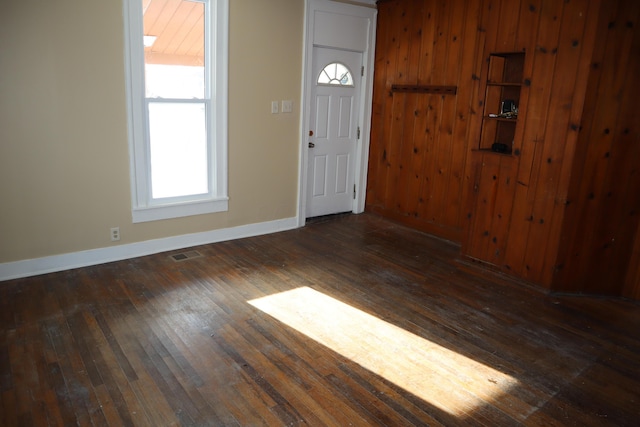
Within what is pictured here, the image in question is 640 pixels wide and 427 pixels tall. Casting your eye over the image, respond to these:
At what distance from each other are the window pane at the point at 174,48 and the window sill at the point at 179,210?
1.00 meters

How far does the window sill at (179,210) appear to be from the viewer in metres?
4.13

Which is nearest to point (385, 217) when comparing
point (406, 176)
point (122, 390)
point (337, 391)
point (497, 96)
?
point (406, 176)

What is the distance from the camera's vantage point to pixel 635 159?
3.55 meters

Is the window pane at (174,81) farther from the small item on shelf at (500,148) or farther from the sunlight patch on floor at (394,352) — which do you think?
the small item on shelf at (500,148)

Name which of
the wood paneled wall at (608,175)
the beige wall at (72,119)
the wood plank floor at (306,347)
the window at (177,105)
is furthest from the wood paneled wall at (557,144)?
the window at (177,105)

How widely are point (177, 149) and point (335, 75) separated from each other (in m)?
2.09

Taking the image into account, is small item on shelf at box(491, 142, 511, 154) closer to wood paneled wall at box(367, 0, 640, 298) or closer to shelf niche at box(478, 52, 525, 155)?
shelf niche at box(478, 52, 525, 155)

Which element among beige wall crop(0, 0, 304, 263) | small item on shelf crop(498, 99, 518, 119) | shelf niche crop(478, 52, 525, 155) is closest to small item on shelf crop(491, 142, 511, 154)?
shelf niche crop(478, 52, 525, 155)

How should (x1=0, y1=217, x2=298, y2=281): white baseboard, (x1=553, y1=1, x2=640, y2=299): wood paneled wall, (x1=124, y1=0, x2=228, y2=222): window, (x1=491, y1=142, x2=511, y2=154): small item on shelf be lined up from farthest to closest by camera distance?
(x1=491, y1=142, x2=511, y2=154): small item on shelf < (x1=124, y1=0, x2=228, y2=222): window < (x1=0, y1=217, x2=298, y2=281): white baseboard < (x1=553, y1=1, x2=640, y2=299): wood paneled wall

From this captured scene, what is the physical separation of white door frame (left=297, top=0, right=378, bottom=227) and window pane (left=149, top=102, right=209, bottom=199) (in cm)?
116

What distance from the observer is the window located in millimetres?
3877

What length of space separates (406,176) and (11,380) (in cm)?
419

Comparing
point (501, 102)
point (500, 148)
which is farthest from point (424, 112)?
point (500, 148)

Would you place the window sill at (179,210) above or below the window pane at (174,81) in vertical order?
below
